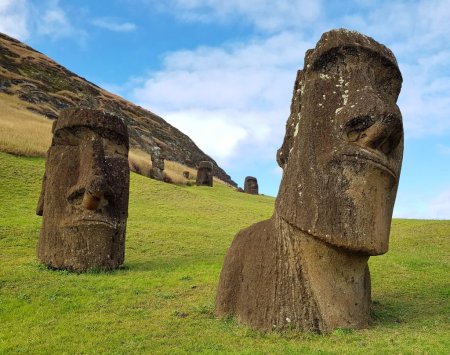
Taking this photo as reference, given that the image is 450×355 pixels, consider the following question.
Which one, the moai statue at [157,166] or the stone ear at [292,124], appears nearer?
the stone ear at [292,124]

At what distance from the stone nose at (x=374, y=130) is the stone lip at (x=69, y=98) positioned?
46771 millimetres

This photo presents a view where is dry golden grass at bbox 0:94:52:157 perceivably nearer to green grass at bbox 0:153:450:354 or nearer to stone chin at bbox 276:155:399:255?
green grass at bbox 0:153:450:354

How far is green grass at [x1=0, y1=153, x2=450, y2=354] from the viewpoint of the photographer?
5.88 m

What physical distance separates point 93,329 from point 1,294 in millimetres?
3054

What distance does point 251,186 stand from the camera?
45.8 m

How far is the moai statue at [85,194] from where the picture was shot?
11.1m

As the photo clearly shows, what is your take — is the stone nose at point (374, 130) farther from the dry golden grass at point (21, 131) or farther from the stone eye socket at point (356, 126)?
the dry golden grass at point (21, 131)

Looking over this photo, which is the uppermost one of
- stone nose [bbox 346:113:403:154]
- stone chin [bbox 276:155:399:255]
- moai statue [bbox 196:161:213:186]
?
moai statue [bbox 196:161:213:186]

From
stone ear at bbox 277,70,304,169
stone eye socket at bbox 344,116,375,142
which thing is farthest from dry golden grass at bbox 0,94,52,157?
stone eye socket at bbox 344,116,375,142

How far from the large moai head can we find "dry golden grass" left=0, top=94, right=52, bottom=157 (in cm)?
2643

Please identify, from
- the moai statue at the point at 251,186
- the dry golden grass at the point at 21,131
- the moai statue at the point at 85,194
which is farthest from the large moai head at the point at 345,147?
the moai statue at the point at 251,186

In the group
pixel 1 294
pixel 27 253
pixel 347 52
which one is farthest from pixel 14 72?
pixel 347 52

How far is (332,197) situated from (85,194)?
6.42m

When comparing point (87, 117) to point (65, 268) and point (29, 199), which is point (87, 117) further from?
point (29, 199)
